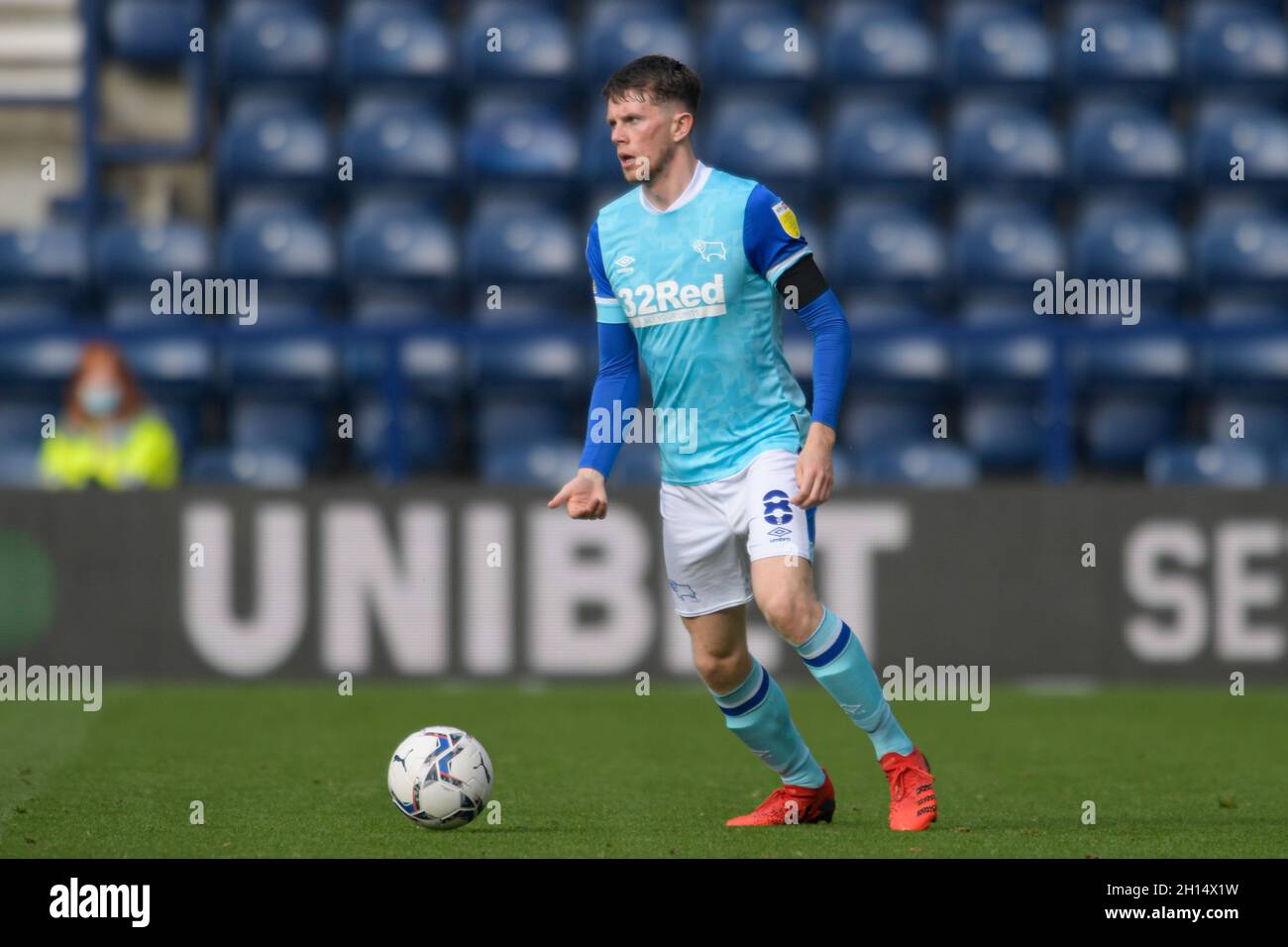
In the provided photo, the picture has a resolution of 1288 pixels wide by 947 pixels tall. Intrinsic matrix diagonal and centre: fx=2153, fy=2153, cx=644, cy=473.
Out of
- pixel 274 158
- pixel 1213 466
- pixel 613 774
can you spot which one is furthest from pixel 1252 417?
pixel 613 774

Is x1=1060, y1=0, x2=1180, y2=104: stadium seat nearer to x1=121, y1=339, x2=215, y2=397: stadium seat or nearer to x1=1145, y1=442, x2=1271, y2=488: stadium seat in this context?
x1=1145, y1=442, x2=1271, y2=488: stadium seat

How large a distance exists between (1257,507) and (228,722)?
511 centimetres

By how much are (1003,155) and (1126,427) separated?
2065mm

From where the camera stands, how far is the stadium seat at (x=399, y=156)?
13.9m

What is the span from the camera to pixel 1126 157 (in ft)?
46.4

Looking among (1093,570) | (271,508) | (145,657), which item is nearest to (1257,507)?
(1093,570)

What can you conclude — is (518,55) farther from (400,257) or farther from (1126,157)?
(1126,157)

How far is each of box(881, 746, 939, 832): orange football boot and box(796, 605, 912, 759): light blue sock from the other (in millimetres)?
30

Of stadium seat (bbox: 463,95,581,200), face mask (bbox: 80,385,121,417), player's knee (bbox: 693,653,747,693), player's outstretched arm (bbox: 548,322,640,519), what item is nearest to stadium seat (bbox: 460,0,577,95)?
stadium seat (bbox: 463,95,581,200)

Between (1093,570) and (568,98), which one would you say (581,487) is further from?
(568,98)

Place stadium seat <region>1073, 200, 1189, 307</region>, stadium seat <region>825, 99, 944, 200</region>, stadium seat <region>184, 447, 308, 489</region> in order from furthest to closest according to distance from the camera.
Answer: stadium seat <region>825, 99, 944, 200</region> < stadium seat <region>1073, 200, 1189, 307</region> < stadium seat <region>184, 447, 308, 489</region>

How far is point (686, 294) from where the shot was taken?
5953mm

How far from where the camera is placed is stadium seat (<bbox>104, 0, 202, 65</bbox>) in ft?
47.0

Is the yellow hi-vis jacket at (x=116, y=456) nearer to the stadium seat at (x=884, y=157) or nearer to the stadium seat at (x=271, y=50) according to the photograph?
the stadium seat at (x=271, y=50)
